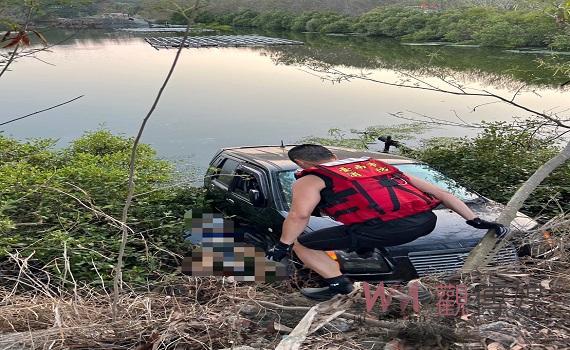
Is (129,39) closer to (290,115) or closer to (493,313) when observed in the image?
(290,115)

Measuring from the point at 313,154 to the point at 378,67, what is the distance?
22.5 meters

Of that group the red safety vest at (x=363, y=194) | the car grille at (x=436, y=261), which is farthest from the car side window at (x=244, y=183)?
the red safety vest at (x=363, y=194)

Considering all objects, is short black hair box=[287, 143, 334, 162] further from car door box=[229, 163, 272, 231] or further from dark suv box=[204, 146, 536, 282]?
car door box=[229, 163, 272, 231]

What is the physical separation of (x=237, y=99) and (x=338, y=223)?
20052 mm

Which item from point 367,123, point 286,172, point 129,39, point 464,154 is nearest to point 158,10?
point 286,172

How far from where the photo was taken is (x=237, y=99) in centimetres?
2502

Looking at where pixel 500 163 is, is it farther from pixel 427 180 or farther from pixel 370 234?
pixel 370 234

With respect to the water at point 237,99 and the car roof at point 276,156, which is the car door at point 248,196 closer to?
the car roof at point 276,156

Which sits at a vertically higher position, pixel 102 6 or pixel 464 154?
pixel 102 6

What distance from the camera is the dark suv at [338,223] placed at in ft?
16.4

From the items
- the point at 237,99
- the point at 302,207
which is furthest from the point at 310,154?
the point at 237,99

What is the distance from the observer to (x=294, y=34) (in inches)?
2441

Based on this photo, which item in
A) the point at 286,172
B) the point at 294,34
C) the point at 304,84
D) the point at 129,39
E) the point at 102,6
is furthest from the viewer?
the point at 294,34

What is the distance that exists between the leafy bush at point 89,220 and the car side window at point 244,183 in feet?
2.28
